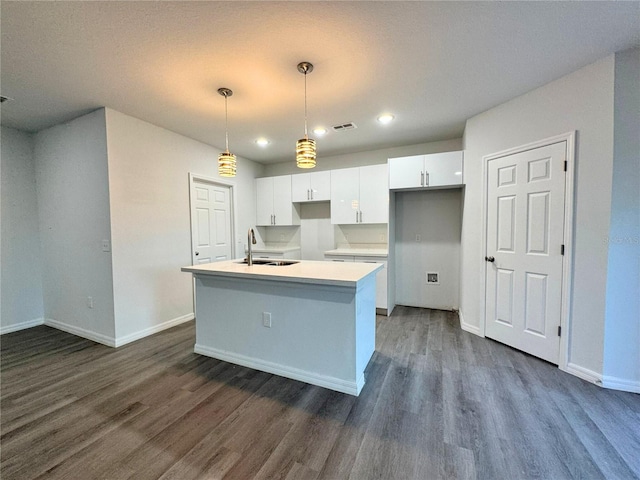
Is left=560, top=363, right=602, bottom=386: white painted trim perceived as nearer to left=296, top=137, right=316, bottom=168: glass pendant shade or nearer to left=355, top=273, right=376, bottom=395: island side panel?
left=355, top=273, right=376, bottom=395: island side panel

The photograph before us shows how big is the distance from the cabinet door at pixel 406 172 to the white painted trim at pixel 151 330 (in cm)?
348

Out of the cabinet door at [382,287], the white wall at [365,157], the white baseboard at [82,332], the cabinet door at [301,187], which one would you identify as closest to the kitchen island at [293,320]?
the white baseboard at [82,332]

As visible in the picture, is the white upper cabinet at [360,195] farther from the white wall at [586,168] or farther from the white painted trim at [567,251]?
the white painted trim at [567,251]

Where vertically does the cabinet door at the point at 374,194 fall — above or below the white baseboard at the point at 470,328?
above

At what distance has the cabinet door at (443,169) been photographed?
3410 millimetres

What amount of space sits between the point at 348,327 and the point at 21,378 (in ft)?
9.54

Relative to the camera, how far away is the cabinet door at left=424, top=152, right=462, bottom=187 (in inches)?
134

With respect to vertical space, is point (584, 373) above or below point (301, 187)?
below

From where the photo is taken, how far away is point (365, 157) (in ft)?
14.6

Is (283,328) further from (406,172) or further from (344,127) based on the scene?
(406,172)

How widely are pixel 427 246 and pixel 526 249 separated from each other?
1548 mm

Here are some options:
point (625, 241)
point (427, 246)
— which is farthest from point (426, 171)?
point (625, 241)

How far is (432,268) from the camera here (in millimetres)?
4117

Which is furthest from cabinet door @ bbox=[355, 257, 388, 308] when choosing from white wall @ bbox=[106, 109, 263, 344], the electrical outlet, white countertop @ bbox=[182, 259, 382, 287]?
white wall @ bbox=[106, 109, 263, 344]
